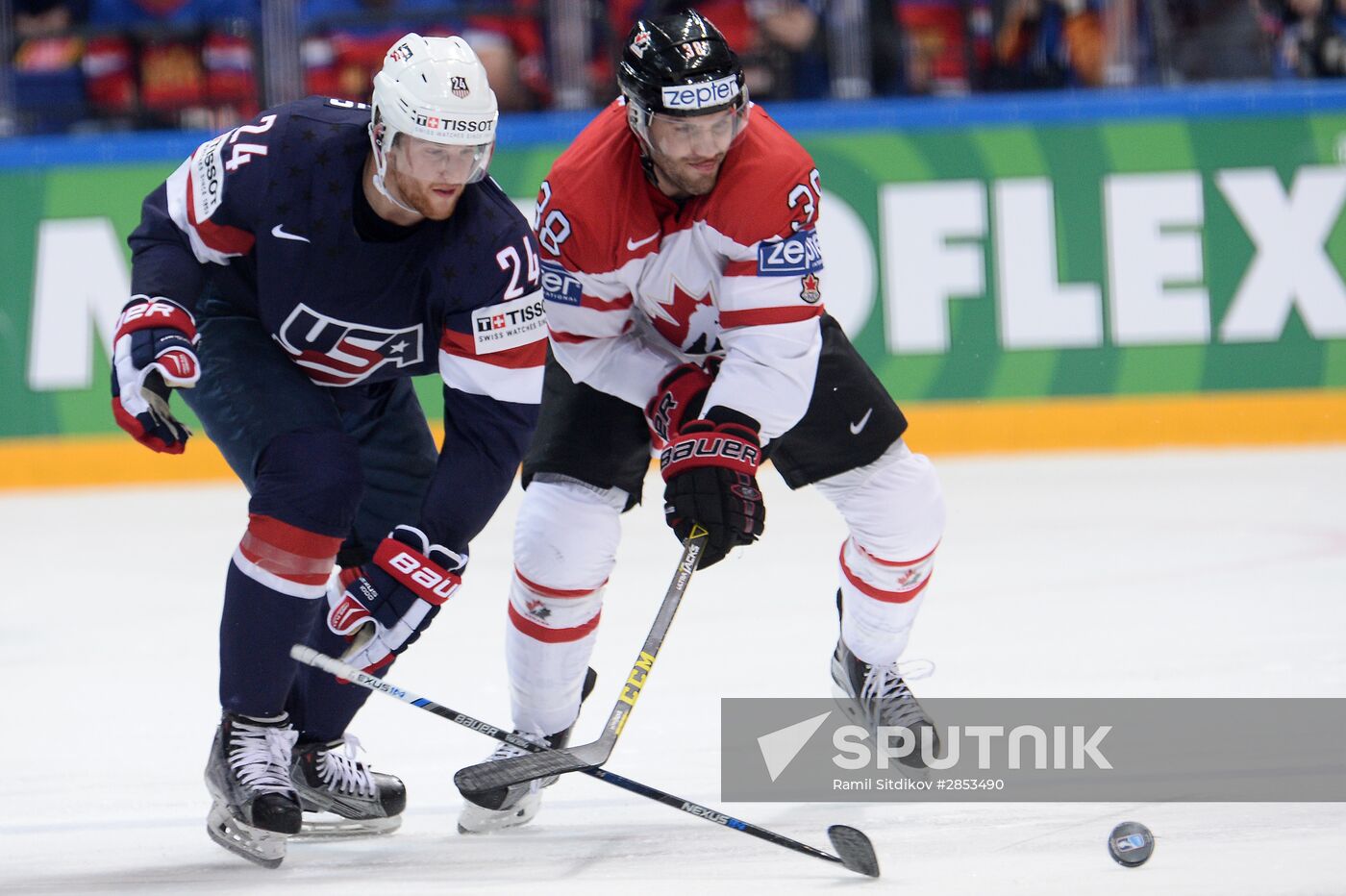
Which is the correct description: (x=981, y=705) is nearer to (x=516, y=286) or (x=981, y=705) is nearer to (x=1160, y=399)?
(x=516, y=286)

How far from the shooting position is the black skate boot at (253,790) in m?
2.87

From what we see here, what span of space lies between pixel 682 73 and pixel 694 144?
0.12 meters

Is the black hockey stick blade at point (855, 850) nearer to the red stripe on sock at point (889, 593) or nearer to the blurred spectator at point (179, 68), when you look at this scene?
the red stripe on sock at point (889, 593)

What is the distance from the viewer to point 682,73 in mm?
3014

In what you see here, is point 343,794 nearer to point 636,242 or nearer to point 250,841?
point 250,841

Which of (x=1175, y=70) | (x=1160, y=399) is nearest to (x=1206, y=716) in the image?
(x=1160, y=399)

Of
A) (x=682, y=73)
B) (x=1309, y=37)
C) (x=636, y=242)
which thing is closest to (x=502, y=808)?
(x=636, y=242)

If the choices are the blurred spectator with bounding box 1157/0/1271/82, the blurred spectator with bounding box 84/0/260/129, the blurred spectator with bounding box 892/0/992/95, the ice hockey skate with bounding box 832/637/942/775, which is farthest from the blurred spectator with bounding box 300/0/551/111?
the ice hockey skate with bounding box 832/637/942/775

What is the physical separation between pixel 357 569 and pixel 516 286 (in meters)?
0.67

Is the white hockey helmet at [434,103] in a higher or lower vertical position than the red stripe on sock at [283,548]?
higher

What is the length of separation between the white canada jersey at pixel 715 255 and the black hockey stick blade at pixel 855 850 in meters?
0.76

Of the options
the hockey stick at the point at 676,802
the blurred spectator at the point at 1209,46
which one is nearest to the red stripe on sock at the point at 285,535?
the hockey stick at the point at 676,802

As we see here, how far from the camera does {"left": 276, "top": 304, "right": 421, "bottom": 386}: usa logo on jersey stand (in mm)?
2996

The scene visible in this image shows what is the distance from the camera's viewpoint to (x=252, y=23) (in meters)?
7.01
